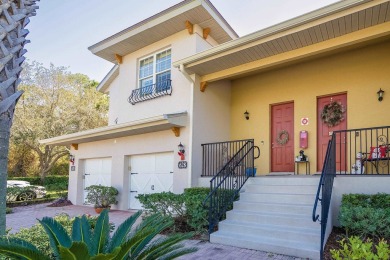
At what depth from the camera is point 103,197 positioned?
9.89 metres

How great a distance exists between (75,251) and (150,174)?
7679 millimetres

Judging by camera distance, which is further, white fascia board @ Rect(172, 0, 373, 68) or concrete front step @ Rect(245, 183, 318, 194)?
concrete front step @ Rect(245, 183, 318, 194)

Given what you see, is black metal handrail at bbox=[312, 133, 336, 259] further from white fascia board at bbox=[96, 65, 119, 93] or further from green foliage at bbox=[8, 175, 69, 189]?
green foliage at bbox=[8, 175, 69, 189]

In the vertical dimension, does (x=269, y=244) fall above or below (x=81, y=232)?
below

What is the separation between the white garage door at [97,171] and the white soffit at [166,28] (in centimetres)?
431

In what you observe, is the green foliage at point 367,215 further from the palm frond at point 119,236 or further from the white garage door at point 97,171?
the white garage door at point 97,171

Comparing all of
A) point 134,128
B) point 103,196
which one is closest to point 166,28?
point 134,128

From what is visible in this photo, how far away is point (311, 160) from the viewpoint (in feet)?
26.8

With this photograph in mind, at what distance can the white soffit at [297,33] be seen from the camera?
5652 millimetres

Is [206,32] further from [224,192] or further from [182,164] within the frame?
[224,192]

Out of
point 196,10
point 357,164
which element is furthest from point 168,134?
point 357,164

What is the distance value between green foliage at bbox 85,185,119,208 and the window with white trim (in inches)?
141

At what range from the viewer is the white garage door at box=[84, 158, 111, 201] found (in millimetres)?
11223

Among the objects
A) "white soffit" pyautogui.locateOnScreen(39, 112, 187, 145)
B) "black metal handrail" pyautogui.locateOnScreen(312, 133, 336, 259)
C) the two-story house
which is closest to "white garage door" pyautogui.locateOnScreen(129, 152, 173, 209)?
the two-story house
